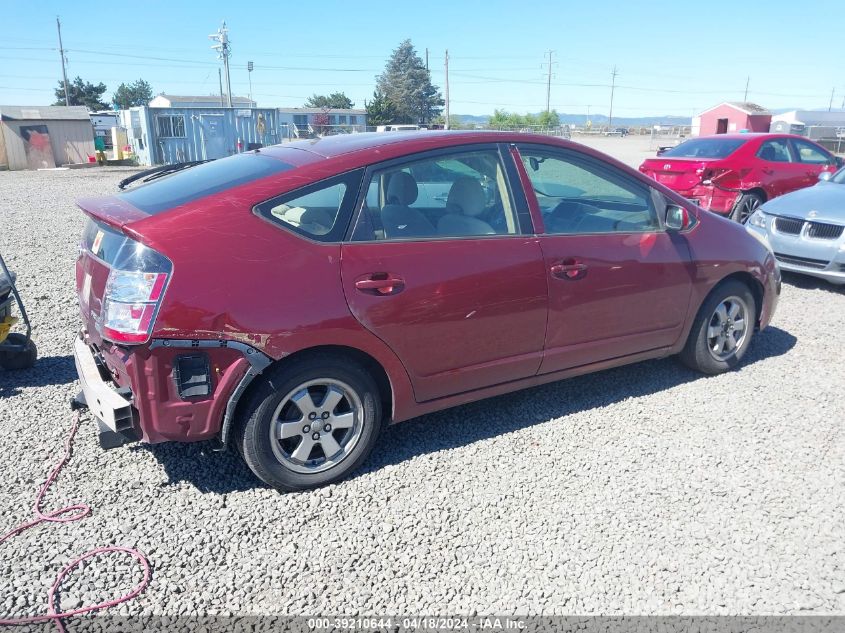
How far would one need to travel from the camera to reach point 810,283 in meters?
7.87

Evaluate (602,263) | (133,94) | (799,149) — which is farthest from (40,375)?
(133,94)

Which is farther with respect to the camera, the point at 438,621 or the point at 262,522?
the point at 262,522

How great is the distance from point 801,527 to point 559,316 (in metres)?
1.62

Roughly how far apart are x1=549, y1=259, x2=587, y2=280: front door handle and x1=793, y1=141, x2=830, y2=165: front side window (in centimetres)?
973

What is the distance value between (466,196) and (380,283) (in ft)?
2.89

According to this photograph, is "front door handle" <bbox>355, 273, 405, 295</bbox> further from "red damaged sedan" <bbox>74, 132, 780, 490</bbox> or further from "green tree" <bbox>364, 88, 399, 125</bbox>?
"green tree" <bbox>364, 88, 399, 125</bbox>

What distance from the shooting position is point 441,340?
11.5ft

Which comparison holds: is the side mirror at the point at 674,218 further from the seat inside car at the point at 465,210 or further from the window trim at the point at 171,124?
the window trim at the point at 171,124

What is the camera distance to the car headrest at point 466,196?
3768 mm

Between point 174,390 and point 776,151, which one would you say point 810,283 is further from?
point 174,390

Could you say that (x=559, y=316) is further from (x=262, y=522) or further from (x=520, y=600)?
(x=262, y=522)

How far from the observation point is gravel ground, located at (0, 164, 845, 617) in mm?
2697

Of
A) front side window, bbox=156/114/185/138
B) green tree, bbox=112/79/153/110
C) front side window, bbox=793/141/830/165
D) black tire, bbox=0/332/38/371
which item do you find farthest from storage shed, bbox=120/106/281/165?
green tree, bbox=112/79/153/110

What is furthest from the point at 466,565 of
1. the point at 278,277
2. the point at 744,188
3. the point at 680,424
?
the point at 744,188
